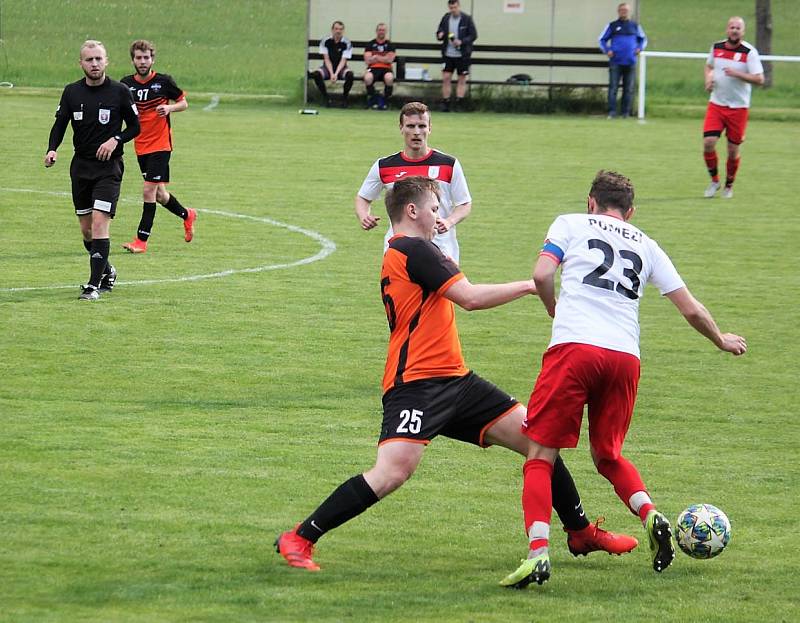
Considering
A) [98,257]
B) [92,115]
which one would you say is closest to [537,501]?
[98,257]

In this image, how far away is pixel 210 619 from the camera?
18.2 feet

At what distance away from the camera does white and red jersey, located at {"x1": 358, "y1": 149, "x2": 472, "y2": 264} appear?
381 inches

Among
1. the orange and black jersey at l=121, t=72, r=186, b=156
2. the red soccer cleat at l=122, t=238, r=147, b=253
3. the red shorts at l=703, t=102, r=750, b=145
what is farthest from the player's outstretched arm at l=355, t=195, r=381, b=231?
the red shorts at l=703, t=102, r=750, b=145

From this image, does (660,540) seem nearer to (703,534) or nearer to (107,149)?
(703,534)

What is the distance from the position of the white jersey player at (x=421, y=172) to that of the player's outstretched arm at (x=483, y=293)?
313 cm

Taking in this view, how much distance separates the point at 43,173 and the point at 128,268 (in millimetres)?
6996

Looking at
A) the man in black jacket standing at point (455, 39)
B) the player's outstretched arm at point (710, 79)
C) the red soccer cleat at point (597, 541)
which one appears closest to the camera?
the red soccer cleat at point (597, 541)

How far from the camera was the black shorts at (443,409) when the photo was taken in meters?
6.28

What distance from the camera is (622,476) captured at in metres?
6.59

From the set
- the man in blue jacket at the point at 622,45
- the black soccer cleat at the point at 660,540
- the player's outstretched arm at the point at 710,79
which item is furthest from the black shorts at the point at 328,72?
the black soccer cleat at the point at 660,540

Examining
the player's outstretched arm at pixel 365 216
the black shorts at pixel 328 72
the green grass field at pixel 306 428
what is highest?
the black shorts at pixel 328 72

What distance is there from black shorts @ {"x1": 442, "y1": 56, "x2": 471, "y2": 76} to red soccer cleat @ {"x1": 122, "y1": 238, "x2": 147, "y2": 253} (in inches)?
677

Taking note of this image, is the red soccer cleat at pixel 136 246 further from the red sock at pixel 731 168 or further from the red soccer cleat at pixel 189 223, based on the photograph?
the red sock at pixel 731 168

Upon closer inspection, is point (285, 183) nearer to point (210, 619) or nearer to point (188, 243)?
point (188, 243)
